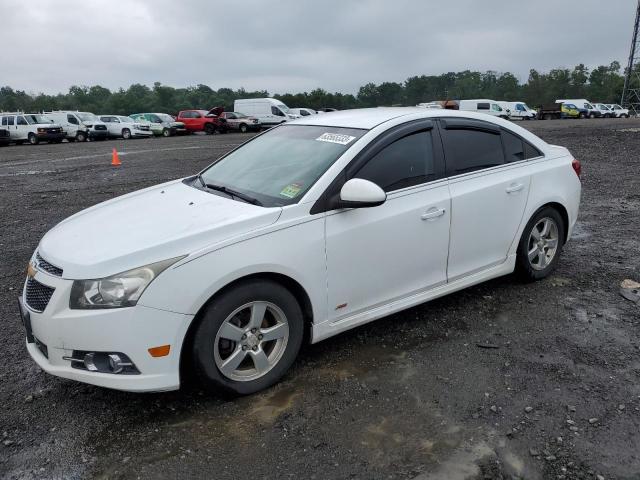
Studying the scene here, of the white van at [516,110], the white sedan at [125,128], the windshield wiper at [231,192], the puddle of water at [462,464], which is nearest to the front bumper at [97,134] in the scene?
the white sedan at [125,128]

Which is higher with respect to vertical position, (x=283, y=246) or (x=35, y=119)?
(x=35, y=119)

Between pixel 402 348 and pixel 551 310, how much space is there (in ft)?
4.75

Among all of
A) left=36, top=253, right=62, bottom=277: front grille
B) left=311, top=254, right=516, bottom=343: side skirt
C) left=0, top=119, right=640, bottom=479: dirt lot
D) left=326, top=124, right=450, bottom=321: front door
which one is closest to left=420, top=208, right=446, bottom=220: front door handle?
left=326, top=124, right=450, bottom=321: front door

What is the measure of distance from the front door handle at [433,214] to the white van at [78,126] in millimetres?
30656

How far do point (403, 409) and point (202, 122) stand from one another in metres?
35.7

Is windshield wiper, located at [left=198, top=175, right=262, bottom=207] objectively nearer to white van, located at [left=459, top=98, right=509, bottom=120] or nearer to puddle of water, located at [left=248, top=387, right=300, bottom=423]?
puddle of water, located at [left=248, top=387, right=300, bottom=423]

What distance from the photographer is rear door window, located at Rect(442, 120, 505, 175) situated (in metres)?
4.05

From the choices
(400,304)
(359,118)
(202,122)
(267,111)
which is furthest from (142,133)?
(400,304)

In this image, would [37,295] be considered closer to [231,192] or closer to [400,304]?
[231,192]

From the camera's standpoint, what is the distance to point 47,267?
120 inches

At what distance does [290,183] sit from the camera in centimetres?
352

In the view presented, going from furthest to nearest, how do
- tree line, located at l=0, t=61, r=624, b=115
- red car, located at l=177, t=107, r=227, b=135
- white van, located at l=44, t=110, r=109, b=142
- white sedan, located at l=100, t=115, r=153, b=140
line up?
tree line, located at l=0, t=61, r=624, b=115, red car, located at l=177, t=107, r=227, b=135, white sedan, located at l=100, t=115, r=153, b=140, white van, located at l=44, t=110, r=109, b=142

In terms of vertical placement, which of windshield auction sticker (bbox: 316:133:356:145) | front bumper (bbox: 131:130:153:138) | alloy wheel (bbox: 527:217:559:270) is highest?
windshield auction sticker (bbox: 316:133:356:145)

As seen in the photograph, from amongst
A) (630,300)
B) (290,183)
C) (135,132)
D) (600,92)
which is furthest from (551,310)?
(600,92)
